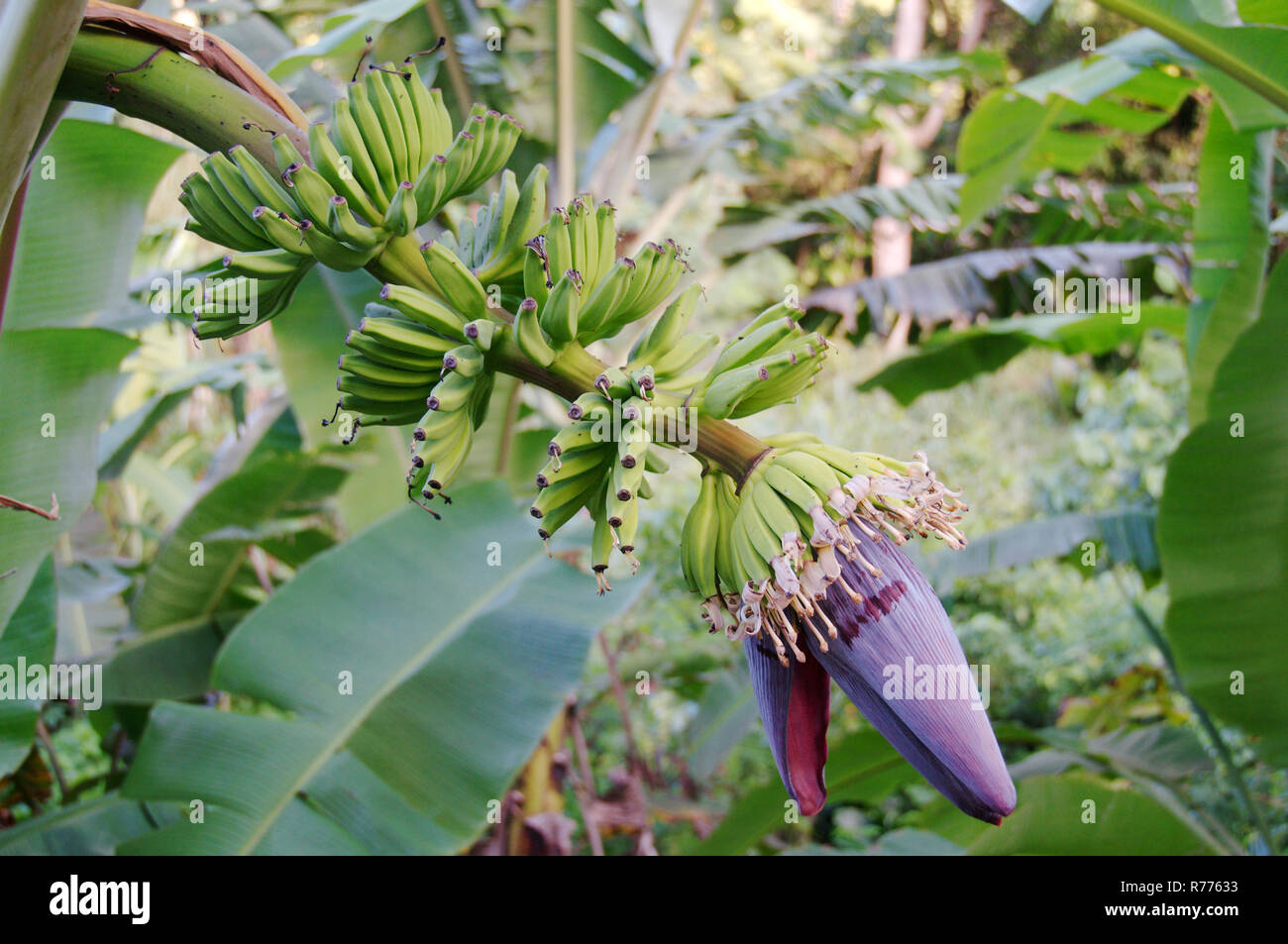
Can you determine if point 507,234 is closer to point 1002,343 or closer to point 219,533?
point 219,533

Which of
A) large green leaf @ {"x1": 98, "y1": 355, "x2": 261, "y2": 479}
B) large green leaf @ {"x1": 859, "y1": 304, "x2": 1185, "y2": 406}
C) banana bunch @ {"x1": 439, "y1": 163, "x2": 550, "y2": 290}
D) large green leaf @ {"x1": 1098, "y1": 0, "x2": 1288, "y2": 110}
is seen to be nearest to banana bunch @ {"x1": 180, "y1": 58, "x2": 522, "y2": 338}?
banana bunch @ {"x1": 439, "y1": 163, "x2": 550, "y2": 290}

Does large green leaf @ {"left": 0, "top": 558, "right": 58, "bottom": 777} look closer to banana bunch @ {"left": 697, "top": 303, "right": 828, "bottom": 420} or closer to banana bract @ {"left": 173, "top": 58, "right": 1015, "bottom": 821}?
banana bract @ {"left": 173, "top": 58, "right": 1015, "bottom": 821}

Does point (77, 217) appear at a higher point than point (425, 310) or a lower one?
higher

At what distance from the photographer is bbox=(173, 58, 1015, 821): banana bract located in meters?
0.45

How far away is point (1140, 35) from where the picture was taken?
171 cm

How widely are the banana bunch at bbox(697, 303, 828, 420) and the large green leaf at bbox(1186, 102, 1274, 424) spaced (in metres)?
1.38

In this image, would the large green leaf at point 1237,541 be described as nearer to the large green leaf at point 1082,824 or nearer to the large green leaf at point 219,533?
the large green leaf at point 1082,824

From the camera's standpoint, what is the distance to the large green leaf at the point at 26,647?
123cm

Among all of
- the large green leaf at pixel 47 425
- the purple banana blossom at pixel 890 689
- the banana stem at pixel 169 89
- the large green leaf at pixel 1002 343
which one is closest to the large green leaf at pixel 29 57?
the banana stem at pixel 169 89

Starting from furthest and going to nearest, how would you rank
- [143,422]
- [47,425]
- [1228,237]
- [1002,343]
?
[1002,343], [143,422], [1228,237], [47,425]

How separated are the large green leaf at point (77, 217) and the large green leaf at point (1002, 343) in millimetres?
1662

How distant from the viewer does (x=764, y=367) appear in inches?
18.4

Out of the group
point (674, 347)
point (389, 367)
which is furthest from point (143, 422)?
point (674, 347)

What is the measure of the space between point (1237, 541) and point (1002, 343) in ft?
3.21
